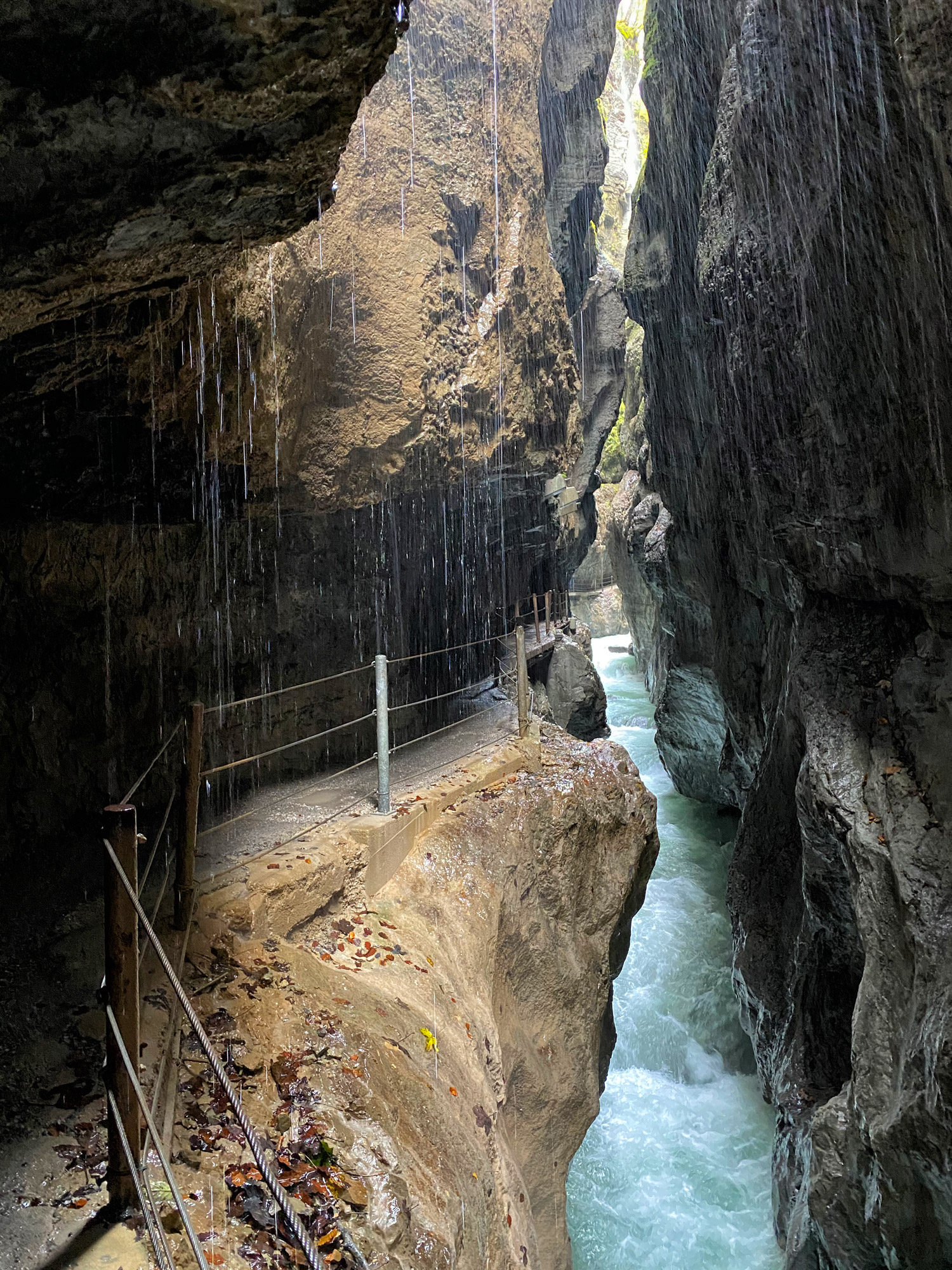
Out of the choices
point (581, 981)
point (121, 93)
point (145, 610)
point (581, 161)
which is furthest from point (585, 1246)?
point (581, 161)

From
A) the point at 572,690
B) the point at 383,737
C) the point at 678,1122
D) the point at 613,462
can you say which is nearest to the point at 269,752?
the point at 383,737

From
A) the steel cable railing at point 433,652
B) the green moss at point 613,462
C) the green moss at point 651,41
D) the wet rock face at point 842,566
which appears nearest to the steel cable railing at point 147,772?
the steel cable railing at point 433,652

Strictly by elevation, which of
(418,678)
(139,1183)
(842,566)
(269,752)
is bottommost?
(418,678)

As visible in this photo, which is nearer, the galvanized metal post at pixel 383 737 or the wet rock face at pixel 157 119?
the wet rock face at pixel 157 119

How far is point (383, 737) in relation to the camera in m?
6.51

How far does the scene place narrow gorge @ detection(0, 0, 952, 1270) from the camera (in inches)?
124

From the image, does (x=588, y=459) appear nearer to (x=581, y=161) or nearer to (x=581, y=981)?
(x=581, y=161)

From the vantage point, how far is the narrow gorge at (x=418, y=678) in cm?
316

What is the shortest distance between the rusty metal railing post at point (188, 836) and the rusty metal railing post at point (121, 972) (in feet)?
5.68

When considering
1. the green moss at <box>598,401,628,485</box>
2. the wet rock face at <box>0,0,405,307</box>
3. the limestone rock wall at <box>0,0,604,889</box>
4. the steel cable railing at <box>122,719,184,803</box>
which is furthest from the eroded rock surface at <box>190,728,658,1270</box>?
the green moss at <box>598,401,628,485</box>

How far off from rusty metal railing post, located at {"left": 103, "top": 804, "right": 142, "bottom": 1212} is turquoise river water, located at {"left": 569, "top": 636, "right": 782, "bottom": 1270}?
8.04 meters

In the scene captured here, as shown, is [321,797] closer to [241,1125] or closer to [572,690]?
[241,1125]

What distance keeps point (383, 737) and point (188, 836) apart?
2.23 m

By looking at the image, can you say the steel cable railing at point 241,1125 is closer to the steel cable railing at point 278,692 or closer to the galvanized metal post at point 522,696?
the steel cable railing at point 278,692
